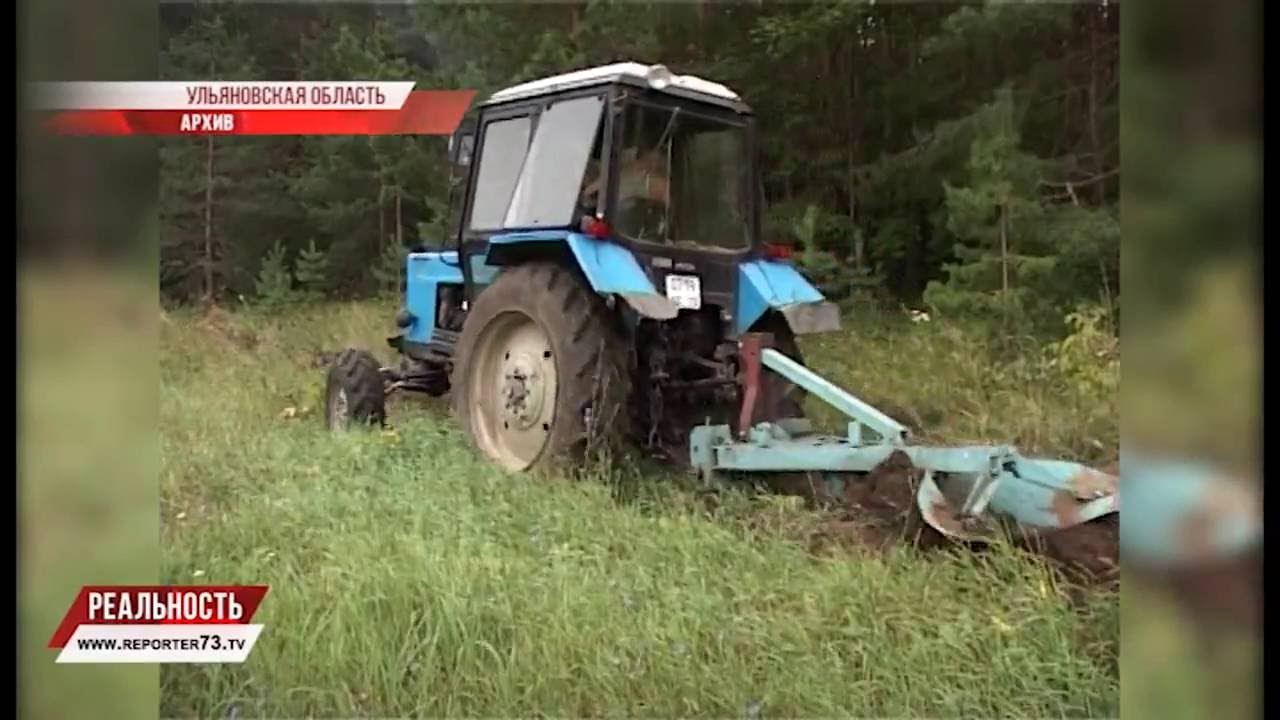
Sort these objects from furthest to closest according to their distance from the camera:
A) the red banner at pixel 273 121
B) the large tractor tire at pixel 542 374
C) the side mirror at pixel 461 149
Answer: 1. the large tractor tire at pixel 542 374
2. the side mirror at pixel 461 149
3. the red banner at pixel 273 121

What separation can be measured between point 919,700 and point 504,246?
1278mm

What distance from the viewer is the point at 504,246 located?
2.52 m

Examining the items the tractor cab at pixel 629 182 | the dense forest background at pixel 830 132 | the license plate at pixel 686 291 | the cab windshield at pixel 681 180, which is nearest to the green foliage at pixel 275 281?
the dense forest background at pixel 830 132

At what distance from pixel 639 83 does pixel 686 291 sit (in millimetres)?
447

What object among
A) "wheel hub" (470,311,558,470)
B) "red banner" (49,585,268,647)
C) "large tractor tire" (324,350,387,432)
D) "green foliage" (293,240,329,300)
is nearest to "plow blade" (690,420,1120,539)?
"wheel hub" (470,311,558,470)

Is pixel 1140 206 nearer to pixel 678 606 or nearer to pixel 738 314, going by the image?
pixel 738 314

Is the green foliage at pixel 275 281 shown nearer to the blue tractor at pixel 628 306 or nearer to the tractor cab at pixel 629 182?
the blue tractor at pixel 628 306

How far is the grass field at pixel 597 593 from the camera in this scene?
2086mm

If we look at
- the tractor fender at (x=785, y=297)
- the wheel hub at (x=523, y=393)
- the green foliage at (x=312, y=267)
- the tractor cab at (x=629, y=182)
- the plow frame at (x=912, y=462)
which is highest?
the tractor cab at (x=629, y=182)

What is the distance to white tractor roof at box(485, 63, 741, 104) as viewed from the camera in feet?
7.20

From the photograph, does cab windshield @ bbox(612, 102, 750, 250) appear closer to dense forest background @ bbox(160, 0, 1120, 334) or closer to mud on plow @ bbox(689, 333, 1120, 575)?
dense forest background @ bbox(160, 0, 1120, 334)

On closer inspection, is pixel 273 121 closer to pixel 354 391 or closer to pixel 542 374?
pixel 354 391

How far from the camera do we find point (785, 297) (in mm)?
2299
